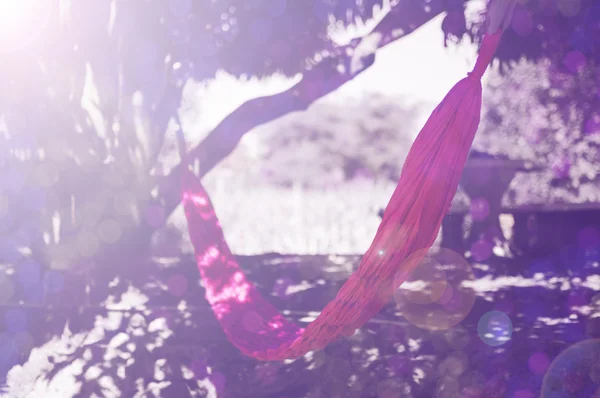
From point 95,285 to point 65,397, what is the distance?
1234 millimetres

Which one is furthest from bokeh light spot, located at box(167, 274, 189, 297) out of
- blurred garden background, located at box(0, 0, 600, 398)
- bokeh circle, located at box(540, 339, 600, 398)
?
bokeh circle, located at box(540, 339, 600, 398)

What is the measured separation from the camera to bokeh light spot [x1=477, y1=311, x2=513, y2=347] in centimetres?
462

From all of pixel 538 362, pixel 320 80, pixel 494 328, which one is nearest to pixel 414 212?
pixel 320 80

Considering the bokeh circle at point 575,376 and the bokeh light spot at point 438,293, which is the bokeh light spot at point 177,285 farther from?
the bokeh circle at point 575,376

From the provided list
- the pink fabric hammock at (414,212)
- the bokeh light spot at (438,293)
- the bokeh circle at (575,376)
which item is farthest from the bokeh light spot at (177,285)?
the bokeh circle at (575,376)

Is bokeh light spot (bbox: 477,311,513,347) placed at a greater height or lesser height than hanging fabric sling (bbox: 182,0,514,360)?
lesser

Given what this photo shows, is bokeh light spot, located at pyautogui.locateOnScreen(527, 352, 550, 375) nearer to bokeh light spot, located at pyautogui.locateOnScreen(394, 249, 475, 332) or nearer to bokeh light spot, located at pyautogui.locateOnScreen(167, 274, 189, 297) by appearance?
bokeh light spot, located at pyautogui.locateOnScreen(394, 249, 475, 332)

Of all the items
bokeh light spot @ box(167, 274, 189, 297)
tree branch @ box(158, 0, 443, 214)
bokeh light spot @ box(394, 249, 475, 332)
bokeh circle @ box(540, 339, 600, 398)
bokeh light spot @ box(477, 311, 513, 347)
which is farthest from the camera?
bokeh light spot @ box(167, 274, 189, 297)

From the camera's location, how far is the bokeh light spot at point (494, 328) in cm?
462

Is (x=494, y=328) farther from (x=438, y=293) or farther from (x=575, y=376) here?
(x=438, y=293)

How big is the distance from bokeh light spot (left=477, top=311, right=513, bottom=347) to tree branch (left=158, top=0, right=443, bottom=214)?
2.63 m

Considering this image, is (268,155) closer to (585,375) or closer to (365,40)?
(365,40)

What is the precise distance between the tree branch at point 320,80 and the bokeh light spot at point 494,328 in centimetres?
263

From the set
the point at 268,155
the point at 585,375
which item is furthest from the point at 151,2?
the point at 268,155
